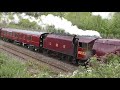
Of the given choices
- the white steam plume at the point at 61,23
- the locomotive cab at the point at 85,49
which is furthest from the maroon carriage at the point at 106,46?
the white steam plume at the point at 61,23

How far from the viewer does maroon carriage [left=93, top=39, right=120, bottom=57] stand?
12.4 m

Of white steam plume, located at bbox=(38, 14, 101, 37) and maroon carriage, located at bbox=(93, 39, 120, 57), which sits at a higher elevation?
white steam plume, located at bbox=(38, 14, 101, 37)

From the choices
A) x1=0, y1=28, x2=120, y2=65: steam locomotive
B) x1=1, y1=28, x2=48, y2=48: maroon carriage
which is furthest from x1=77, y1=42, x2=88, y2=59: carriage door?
x1=1, y1=28, x2=48, y2=48: maroon carriage

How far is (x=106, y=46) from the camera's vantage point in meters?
12.9

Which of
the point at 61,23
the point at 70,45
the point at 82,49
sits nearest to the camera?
the point at 82,49

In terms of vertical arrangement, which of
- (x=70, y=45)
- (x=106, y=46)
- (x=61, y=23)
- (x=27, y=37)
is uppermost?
(x=61, y=23)

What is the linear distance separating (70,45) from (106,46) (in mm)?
3329

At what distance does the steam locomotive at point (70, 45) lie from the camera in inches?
514

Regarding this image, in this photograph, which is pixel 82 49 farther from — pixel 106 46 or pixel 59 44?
pixel 59 44

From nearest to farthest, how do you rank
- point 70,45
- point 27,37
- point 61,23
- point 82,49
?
point 82,49
point 70,45
point 61,23
point 27,37

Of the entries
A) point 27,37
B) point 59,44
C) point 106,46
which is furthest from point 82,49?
point 27,37

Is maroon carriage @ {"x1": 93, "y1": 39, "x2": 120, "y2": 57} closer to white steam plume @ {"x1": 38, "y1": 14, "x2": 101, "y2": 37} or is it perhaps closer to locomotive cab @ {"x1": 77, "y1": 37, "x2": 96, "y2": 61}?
locomotive cab @ {"x1": 77, "y1": 37, "x2": 96, "y2": 61}

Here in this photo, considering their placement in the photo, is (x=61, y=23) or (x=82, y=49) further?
(x=61, y=23)
